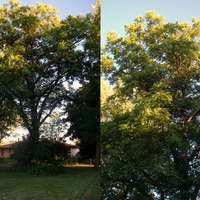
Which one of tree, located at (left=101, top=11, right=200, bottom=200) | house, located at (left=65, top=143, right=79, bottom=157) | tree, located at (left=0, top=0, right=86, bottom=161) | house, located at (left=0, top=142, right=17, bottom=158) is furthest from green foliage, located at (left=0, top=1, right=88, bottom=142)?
tree, located at (left=101, top=11, right=200, bottom=200)

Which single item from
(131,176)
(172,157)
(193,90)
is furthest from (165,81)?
(131,176)

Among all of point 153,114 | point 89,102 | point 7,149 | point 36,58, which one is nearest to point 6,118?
point 7,149

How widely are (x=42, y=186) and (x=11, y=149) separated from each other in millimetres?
408

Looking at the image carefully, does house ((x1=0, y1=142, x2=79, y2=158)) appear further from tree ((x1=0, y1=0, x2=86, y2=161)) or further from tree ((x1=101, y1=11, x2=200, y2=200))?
tree ((x1=101, y1=11, x2=200, y2=200))

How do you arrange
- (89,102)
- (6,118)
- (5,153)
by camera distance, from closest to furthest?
(5,153) → (6,118) → (89,102)

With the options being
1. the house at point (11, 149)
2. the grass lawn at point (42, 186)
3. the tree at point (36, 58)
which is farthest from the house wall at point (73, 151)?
the tree at point (36, 58)

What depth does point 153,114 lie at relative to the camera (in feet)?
8.45

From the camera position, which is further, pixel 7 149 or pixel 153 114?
pixel 153 114

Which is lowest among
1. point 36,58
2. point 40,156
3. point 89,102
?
point 40,156

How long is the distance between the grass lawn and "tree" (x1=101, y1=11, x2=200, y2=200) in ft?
1.20

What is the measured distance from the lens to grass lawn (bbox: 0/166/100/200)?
95.3 inches

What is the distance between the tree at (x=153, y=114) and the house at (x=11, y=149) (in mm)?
351

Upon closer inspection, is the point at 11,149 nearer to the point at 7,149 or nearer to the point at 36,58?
the point at 7,149

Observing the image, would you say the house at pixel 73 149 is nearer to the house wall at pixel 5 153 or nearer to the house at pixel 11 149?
the house at pixel 11 149
